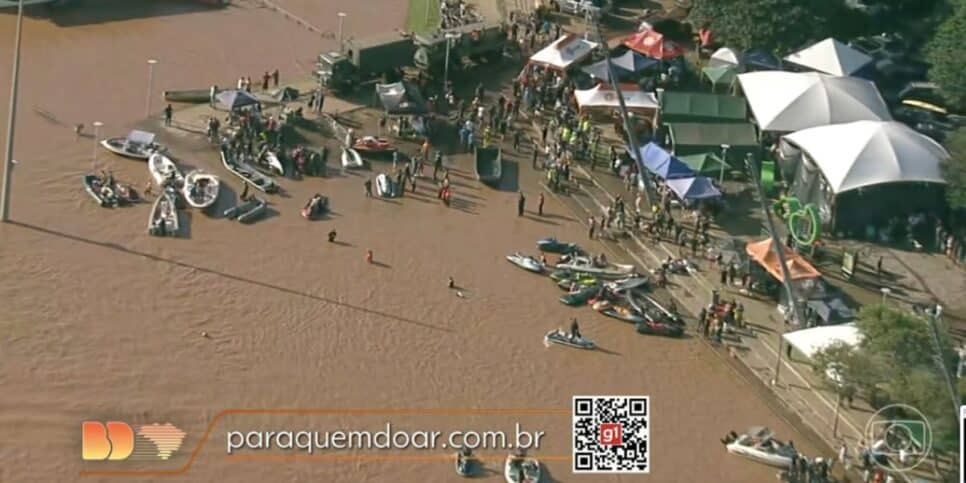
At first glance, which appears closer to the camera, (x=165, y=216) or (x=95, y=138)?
(x=165, y=216)

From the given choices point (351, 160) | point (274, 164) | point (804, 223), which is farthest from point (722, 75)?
point (274, 164)

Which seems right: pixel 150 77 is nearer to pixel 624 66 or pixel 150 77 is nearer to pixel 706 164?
pixel 624 66

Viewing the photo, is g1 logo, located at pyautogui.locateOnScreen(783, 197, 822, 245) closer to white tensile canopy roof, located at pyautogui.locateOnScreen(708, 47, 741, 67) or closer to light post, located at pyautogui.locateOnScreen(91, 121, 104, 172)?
white tensile canopy roof, located at pyautogui.locateOnScreen(708, 47, 741, 67)

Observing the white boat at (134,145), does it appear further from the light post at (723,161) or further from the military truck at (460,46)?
the light post at (723,161)

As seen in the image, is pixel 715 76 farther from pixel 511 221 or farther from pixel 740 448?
pixel 740 448

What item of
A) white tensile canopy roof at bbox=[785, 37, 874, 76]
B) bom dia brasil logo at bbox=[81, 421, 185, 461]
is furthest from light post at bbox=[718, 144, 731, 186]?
bom dia brasil logo at bbox=[81, 421, 185, 461]

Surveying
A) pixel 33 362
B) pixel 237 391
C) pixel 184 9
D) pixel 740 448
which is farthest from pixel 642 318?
pixel 184 9

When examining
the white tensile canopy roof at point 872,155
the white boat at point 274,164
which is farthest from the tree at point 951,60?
the white boat at point 274,164
